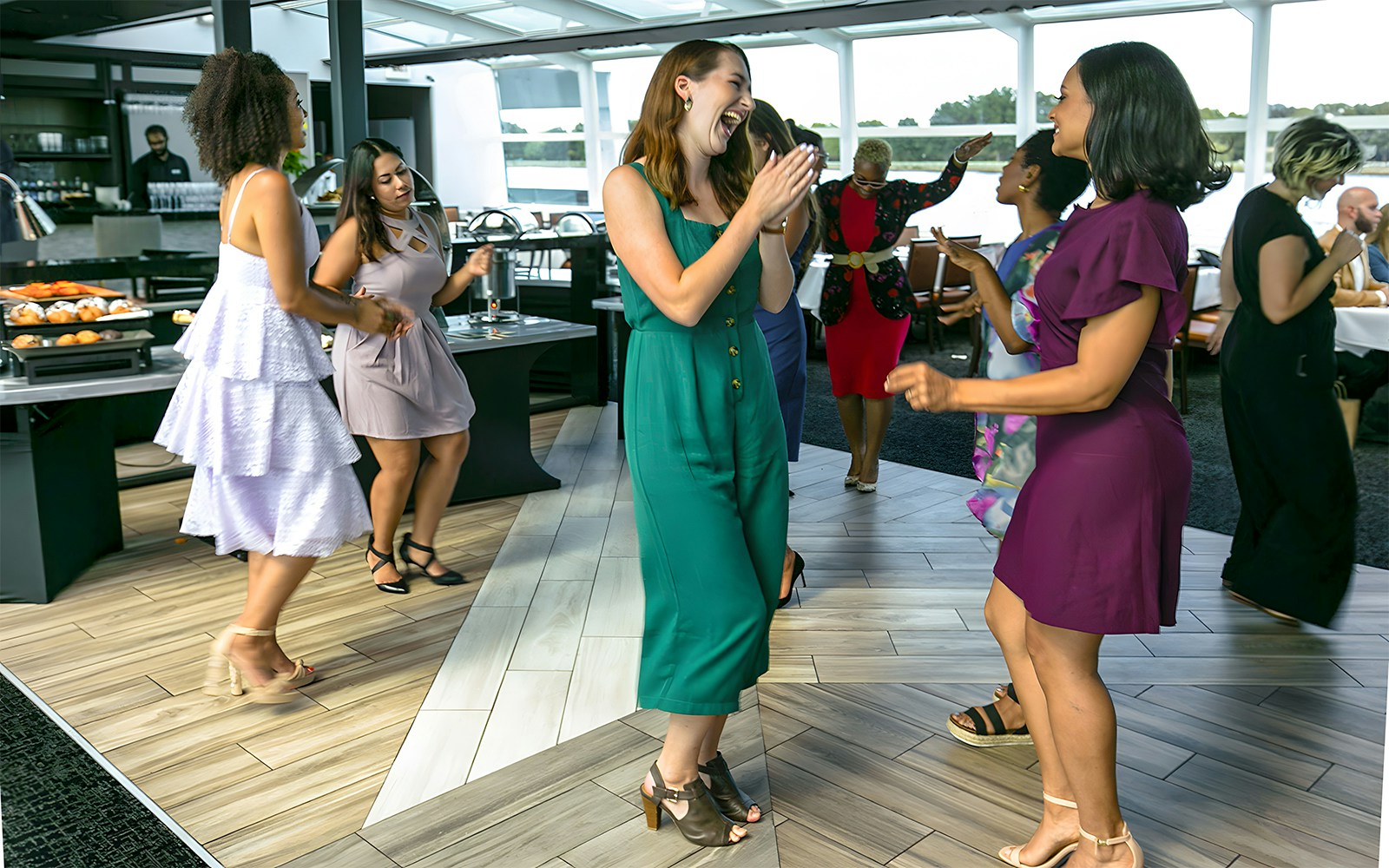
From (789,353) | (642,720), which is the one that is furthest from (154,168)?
(642,720)

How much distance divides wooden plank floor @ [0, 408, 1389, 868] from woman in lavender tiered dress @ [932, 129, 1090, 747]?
93 mm

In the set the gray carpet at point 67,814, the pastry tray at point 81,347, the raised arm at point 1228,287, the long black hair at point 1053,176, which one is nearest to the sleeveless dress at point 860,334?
the raised arm at point 1228,287

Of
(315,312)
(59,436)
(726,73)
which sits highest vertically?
(726,73)

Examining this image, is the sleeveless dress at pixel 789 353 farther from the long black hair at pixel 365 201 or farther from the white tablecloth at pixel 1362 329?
the white tablecloth at pixel 1362 329

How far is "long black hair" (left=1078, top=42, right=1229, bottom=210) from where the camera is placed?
1.74 metres

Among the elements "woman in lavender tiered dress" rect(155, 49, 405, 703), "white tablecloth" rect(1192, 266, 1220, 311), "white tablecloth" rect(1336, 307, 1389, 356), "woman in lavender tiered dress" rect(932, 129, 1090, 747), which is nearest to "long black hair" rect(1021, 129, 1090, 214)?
"woman in lavender tiered dress" rect(932, 129, 1090, 747)

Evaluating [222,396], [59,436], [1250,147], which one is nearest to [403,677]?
[222,396]

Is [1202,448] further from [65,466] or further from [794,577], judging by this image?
[65,466]

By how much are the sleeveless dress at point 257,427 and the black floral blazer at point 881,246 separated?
274 centimetres

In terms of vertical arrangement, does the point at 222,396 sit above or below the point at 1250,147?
below

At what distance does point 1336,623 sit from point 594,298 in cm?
453

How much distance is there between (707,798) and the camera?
7.28ft

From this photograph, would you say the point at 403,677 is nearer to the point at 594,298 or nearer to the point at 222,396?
the point at 222,396

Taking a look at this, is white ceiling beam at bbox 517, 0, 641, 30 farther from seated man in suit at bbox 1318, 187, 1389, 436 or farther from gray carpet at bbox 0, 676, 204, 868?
gray carpet at bbox 0, 676, 204, 868
